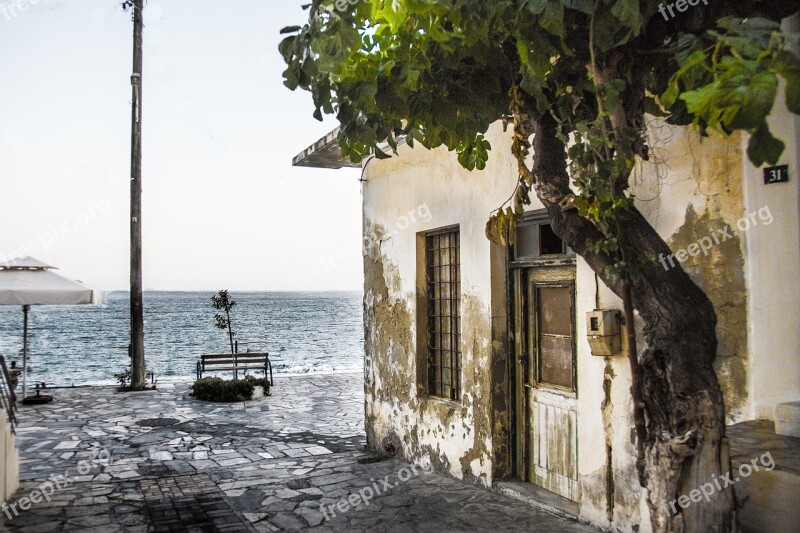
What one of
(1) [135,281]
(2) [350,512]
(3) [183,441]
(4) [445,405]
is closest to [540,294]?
(4) [445,405]

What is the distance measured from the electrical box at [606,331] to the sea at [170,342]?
1533 centimetres

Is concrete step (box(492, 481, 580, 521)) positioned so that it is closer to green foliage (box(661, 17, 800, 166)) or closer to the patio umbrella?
green foliage (box(661, 17, 800, 166))

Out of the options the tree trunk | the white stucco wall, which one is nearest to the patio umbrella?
the tree trunk

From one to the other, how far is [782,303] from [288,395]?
1228cm

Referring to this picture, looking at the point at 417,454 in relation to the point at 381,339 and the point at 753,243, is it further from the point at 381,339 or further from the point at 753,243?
the point at 753,243

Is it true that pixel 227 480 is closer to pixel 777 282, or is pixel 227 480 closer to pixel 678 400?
pixel 678 400

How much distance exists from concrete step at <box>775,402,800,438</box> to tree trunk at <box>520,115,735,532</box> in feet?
3.68

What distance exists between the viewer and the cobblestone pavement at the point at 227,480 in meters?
5.96

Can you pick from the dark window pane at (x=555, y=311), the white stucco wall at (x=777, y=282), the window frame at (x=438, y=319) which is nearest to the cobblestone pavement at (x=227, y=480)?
the window frame at (x=438, y=319)

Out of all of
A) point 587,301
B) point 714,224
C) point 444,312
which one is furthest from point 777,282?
point 444,312

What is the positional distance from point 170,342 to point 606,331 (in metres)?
60.1

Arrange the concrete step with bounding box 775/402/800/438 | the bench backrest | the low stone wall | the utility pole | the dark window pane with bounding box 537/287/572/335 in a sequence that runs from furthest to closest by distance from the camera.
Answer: the utility pole
the bench backrest
the low stone wall
the dark window pane with bounding box 537/287/572/335
the concrete step with bounding box 775/402/800/438

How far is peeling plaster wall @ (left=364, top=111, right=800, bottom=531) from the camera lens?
13.9 ft

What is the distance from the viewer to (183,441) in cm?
980
